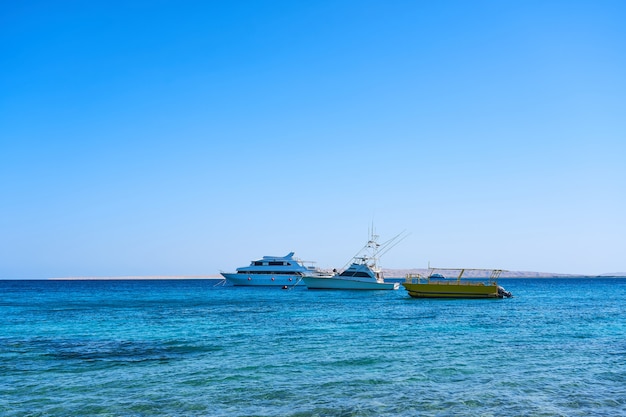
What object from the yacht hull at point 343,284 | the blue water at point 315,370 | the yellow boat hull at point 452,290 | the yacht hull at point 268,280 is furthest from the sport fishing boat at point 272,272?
the blue water at point 315,370

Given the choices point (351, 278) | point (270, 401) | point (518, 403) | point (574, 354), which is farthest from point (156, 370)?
point (351, 278)

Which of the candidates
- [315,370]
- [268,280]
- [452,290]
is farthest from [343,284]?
[315,370]

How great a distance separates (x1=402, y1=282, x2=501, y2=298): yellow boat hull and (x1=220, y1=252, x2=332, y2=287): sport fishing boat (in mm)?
53885

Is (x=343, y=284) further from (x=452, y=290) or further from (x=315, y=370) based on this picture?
(x=315, y=370)

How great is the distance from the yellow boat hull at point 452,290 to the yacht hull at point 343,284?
2252cm

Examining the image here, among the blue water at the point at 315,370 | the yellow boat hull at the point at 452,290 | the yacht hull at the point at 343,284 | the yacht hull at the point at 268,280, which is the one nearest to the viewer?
the blue water at the point at 315,370

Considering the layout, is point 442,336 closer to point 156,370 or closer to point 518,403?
point 518,403

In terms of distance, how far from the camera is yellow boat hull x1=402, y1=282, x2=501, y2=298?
5878 cm

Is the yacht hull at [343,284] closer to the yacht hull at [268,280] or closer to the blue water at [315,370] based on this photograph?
the yacht hull at [268,280]

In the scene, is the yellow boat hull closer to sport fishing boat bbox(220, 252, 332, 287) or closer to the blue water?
the blue water

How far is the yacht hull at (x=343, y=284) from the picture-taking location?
82131mm

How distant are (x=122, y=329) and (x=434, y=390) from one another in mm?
22238

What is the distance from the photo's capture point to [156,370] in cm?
1767

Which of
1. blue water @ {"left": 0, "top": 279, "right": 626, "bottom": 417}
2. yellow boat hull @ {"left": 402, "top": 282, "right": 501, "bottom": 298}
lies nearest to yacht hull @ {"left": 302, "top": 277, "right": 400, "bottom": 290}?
yellow boat hull @ {"left": 402, "top": 282, "right": 501, "bottom": 298}
